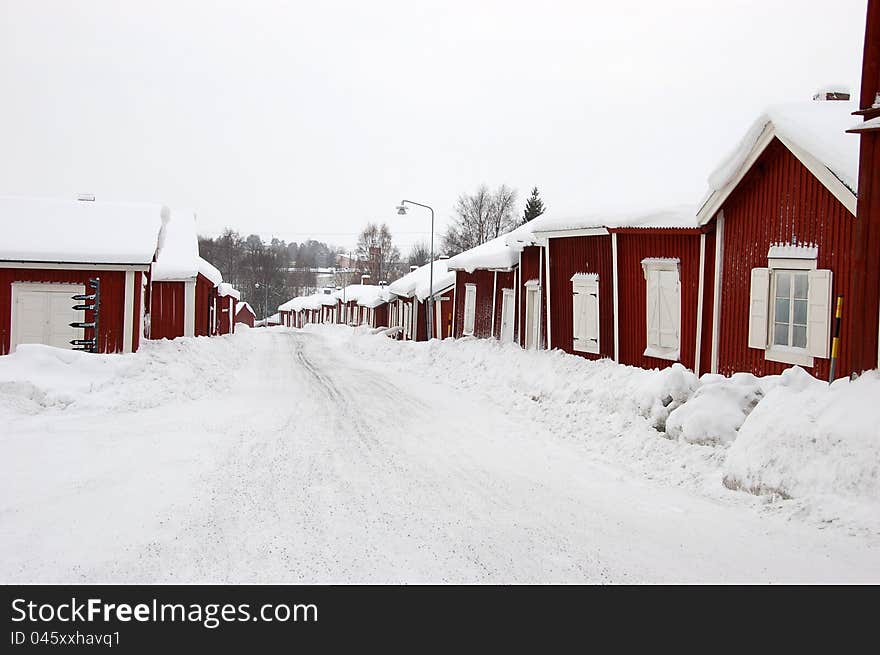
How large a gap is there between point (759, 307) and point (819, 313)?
1221mm

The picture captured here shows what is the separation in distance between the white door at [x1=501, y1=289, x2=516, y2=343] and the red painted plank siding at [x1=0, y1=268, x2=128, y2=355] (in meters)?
10.8

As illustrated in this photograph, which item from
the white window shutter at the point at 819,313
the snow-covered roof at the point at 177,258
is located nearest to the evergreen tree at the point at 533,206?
the snow-covered roof at the point at 177,258

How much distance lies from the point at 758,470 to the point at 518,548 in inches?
124

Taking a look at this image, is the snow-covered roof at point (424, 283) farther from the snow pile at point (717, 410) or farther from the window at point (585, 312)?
the snow pile at point (717, 410)

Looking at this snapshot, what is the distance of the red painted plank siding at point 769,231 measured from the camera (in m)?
10.1

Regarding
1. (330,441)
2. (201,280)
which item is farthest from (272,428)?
(201,280)

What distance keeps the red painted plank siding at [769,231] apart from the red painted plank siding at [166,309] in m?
17.2

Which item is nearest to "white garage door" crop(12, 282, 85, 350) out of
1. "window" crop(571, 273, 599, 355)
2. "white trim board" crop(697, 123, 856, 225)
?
"window" crop(571, 273, 599, 355)

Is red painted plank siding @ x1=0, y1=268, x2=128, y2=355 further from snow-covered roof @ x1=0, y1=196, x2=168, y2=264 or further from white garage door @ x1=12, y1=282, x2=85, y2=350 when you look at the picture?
snow-covered roof @ x1=0, y1=196, x2=168, y2=264

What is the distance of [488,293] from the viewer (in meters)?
25.6

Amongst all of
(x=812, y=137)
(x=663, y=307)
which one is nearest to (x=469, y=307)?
(x=663, y=307)

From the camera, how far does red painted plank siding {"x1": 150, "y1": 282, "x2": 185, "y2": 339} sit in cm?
2464

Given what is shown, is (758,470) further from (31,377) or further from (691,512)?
(31,377)

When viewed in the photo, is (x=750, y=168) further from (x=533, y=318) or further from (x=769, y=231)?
(x=533, y=318)
